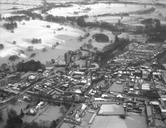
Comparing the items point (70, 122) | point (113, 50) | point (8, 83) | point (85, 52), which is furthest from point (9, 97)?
point (113, 50)

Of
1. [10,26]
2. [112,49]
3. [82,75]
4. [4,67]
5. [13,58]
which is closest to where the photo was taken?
[82,75]

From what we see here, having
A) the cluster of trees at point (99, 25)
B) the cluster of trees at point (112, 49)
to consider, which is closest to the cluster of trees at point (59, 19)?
the cluster of trees at point (99, 25)

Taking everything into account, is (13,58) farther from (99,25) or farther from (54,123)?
(99,25)

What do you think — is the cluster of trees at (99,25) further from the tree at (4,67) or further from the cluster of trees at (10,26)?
the tree at (4,67)

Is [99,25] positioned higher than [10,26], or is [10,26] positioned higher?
[10,26]

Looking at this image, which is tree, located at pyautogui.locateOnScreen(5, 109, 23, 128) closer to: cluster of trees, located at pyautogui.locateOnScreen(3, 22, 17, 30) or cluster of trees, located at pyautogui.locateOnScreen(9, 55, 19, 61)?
cluster of trees, located at pyautogui.locateOnScreen(9, 55, 19, 61)

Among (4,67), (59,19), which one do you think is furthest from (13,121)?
(59,19)

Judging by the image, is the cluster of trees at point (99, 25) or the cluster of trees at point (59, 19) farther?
the cluster of trees at point (59, 19)
